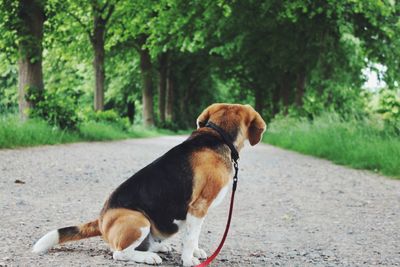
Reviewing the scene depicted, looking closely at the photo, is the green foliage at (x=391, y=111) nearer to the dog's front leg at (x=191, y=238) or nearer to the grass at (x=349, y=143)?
the grass at (x=349, y=143)

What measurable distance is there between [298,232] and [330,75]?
16.3 metres

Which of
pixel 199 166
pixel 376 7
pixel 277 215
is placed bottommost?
pixel 277 215

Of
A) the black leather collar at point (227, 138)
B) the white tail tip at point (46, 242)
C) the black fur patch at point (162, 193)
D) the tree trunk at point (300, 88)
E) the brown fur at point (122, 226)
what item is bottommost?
the white tail tip at point (46, 242)

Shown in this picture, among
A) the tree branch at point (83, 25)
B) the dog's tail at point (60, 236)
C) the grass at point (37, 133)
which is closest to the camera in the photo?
the dog's tail at point (60, 236)

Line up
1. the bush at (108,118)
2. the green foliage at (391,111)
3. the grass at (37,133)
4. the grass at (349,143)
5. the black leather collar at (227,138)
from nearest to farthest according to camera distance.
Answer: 1. the black leather collar at (227,138)
2. the grass at (349,143)
3. the green foliage at (391,111)
4. the grass at (37,133)
5. the bush at (108,118)

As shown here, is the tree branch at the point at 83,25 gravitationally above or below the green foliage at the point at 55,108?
above

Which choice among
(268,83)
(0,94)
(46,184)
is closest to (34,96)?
(46,184)

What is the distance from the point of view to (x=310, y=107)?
2183 centimetres

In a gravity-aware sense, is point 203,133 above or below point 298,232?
above

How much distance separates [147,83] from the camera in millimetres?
34094

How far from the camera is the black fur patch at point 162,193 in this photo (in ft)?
12.4

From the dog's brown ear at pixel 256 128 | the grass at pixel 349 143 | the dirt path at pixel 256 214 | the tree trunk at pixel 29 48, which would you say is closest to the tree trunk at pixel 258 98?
the grass at pixel 349 143

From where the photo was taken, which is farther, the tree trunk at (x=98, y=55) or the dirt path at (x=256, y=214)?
the tree trunk at (x=98, y=55)

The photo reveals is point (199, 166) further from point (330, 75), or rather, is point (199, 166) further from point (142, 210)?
point (330, 75)
